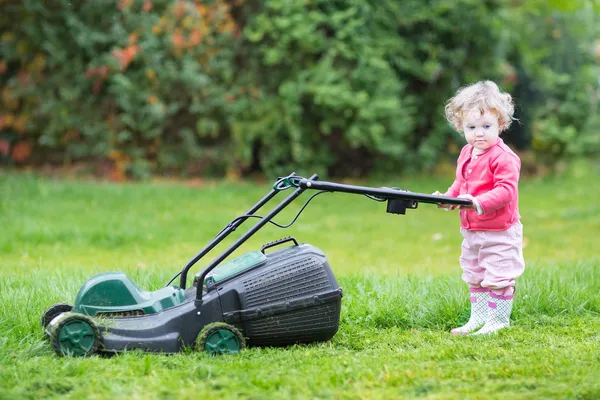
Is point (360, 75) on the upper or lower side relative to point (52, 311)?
upper

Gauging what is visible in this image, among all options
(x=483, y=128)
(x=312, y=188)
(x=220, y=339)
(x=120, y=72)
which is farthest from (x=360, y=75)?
(x=220, y=339)

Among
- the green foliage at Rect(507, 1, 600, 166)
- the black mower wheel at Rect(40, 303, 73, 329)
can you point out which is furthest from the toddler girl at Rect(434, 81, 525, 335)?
the green foliage at Rect(507, 1, 600, 166)

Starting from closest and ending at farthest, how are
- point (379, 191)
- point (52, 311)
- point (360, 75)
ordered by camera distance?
point (379, 191) → point (52, 311) → point (360, 75)

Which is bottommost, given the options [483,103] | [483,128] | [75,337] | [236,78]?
[75,337]

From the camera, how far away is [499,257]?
4.15 meters

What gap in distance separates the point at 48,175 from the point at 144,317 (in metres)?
8.53

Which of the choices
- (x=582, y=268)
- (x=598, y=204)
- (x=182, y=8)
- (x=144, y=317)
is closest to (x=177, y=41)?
(x=182, y=8)

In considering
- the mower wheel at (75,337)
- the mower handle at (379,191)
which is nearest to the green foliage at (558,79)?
the mower handle at (379,191)

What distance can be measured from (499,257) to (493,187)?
1.19 feet

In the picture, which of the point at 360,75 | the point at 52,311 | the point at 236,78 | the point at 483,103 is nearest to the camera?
the point at 52,311

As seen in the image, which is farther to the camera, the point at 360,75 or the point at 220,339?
the point at 360,75

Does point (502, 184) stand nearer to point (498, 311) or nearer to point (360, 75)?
point (498, 311)

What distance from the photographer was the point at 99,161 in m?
12.0

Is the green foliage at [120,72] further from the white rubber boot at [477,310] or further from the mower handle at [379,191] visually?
the mower handle at [379,191]
